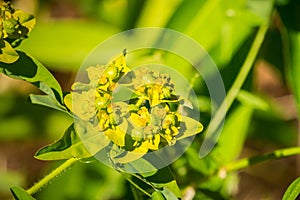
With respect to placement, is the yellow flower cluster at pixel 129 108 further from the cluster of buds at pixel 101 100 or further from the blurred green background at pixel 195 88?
the blurred green background at pixel 195 88

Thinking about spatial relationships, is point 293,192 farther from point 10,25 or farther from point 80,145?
point 10,25

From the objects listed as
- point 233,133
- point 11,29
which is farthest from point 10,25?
point 233,133

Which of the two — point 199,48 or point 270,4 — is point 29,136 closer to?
point 199,48

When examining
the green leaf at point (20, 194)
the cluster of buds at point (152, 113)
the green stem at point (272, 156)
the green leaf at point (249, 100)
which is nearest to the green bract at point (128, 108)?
the cluster of buds at point (152, 113)

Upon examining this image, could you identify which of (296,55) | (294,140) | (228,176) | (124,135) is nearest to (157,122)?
(124,135)

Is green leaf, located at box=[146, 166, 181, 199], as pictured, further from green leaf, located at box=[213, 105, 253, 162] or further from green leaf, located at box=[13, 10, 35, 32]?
green leaf, located at box=[213, 105, 253, 162]

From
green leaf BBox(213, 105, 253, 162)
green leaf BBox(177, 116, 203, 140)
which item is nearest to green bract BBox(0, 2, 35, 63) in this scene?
green leaf BBox(177, 116, 203, 140)
